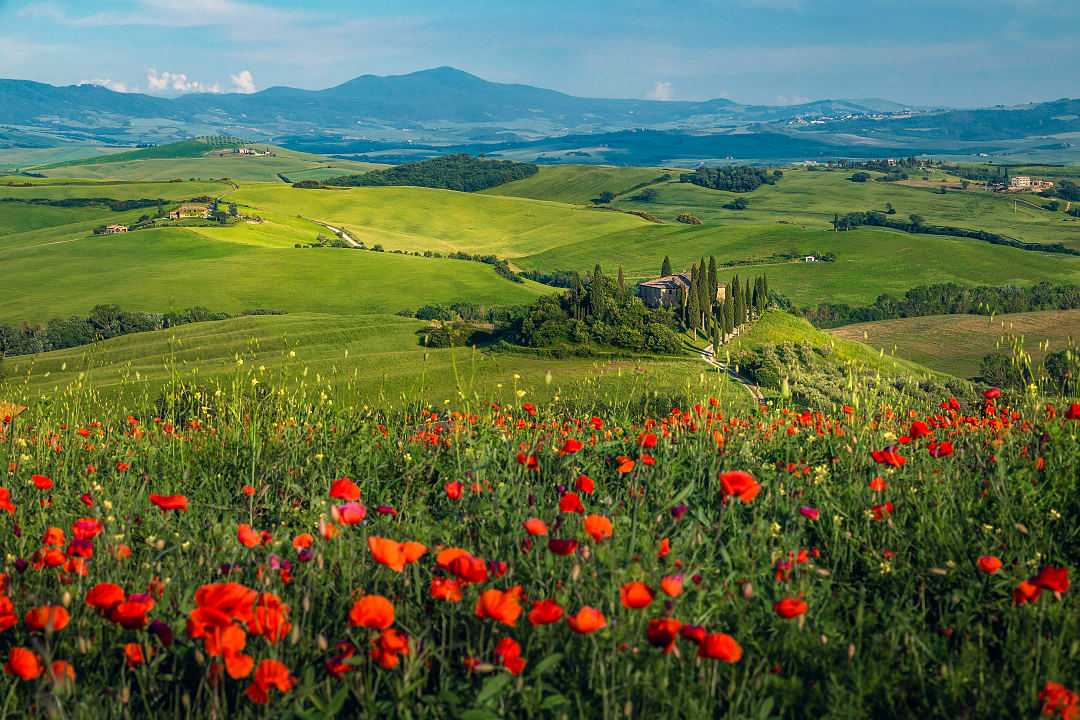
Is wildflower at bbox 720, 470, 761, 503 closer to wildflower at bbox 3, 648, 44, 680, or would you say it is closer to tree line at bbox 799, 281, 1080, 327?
wildflower at bbox 3, 648, 44, 680

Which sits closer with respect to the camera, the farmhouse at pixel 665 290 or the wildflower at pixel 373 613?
the wildflower at pixel 373 613

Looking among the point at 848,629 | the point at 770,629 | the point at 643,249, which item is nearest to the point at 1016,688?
the point at 848,629

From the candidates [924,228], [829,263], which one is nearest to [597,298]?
[829,263]

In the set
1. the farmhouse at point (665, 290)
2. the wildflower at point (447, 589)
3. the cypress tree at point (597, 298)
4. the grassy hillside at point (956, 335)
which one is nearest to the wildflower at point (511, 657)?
the wildflower at point (447, 589)

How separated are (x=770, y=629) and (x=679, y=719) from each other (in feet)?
2.47

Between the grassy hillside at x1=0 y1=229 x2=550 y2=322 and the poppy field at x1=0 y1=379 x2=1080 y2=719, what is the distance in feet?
361

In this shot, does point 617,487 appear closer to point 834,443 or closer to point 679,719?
point 834,443

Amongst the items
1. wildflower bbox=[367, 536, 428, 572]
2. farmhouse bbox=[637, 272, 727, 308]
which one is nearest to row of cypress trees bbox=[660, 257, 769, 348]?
farmhouse bbox=[637, 272, 727, 308]

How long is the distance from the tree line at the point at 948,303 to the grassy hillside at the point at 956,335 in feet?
17.9

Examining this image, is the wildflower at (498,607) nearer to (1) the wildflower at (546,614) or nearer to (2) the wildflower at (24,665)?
(1) the wildflower at (546,614)

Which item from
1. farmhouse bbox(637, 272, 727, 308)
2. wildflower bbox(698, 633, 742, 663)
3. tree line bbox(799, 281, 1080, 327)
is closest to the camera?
wildflower bbox(698, 633, 742, 663)

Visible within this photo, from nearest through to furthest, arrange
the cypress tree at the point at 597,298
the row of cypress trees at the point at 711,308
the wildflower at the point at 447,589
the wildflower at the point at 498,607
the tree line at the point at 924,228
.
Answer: the wildflower at the point at 498,607 < the wildflower at the point at 447,589 < the cypress tree at the point at 597,298 < the row of cypress trees at the point at 711,308 < the tree line at the point at 924,228

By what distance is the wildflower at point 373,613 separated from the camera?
3.29 m

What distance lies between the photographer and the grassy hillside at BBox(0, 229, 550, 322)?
11362cm
